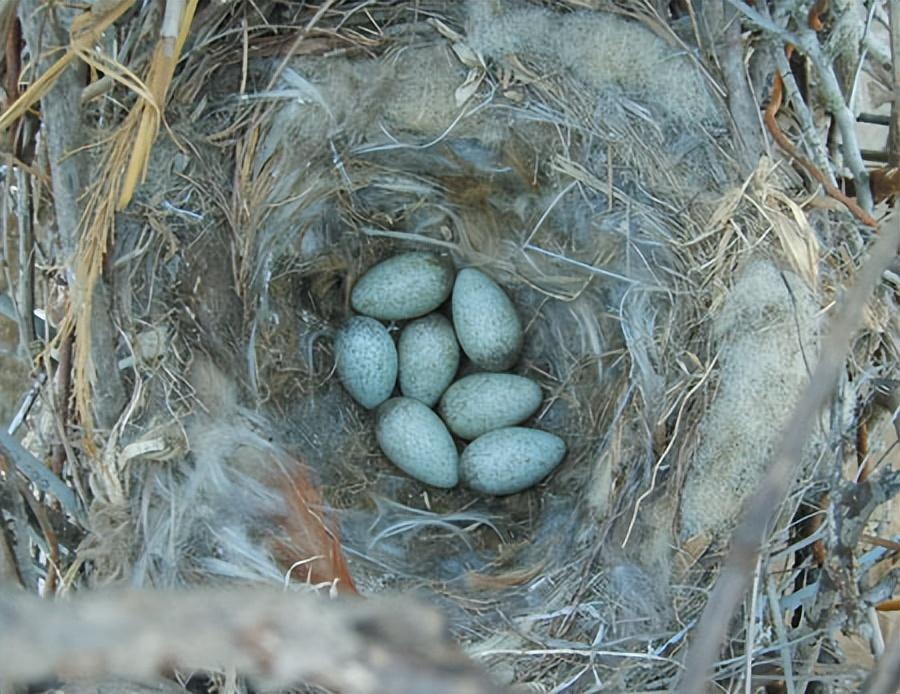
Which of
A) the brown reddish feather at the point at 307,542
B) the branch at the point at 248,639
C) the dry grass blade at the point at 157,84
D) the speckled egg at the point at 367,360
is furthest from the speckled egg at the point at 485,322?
the branch at the point at 248,639

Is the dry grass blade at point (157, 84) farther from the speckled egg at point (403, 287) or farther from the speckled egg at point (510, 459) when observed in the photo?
the speckled egg at point (510, 459)

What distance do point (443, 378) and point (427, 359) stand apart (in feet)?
0.14

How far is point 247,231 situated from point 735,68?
0.71 metres

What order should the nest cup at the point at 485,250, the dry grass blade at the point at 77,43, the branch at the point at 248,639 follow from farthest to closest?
the nest cup at the point at 485,250, the dry grass blade at the point at 77,43, the branch at the point at 248,639

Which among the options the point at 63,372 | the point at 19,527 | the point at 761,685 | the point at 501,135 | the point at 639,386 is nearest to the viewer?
the point at 19,527

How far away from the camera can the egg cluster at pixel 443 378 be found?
4.97 ft

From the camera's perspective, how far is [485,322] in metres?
1.56

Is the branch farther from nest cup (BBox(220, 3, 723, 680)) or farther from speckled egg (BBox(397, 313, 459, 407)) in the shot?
speckled egg (BBox(397, 313, 459, 407))

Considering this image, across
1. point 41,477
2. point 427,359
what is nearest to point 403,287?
point 427,359

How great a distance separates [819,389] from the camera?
1.18 feet

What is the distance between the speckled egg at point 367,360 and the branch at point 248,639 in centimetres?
125

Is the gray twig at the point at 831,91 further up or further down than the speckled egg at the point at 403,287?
further up

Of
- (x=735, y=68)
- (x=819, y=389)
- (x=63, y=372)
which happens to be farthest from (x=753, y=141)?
(x=819, y=389)

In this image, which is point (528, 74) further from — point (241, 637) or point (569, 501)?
point (241, 637)
